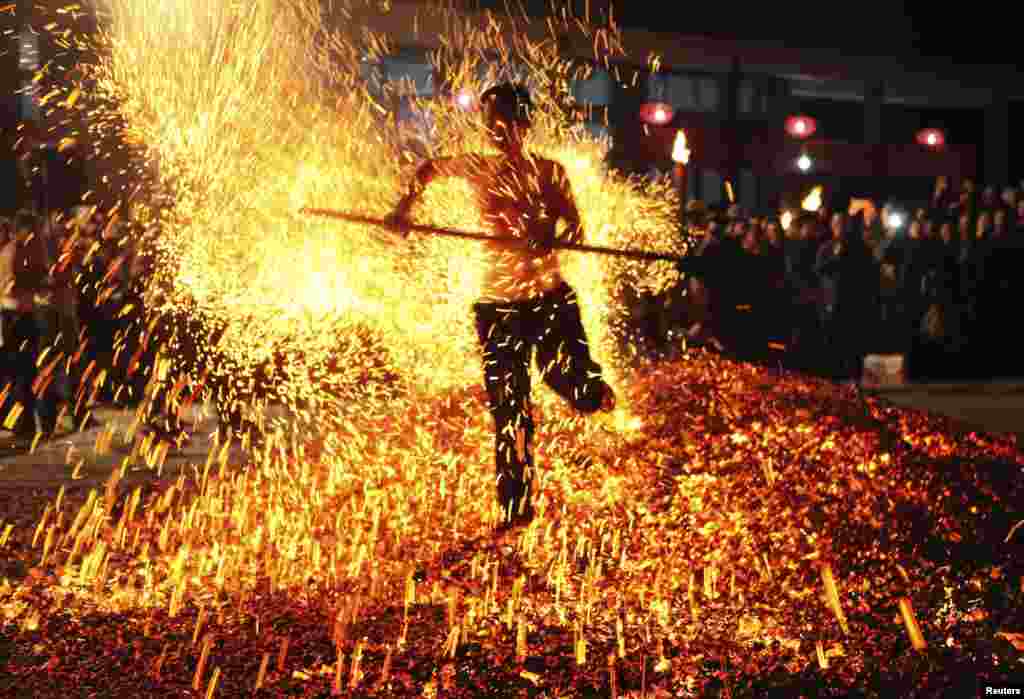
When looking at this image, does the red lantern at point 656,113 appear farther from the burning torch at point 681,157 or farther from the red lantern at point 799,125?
the burning torch at point 681,157

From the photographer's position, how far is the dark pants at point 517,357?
534 cm

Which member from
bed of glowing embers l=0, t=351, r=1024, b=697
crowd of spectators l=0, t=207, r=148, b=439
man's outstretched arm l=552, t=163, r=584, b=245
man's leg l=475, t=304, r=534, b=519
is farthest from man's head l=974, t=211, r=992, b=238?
man's leg l=475, t=304, r=534, b=519

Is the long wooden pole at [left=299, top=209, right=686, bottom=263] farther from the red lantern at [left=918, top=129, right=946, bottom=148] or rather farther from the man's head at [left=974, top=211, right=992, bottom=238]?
the red lantern at [left=918, top=129, right=946, bottom=148]

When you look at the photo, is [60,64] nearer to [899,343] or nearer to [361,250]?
[361,250]

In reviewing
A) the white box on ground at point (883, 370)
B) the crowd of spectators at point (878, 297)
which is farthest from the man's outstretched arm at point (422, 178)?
the white box on ground at point (883, 370)

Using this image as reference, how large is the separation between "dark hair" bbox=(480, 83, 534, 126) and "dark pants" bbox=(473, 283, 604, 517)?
766 millimetres

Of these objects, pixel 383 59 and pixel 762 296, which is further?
pixel 383 59

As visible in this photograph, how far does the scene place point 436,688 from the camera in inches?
147

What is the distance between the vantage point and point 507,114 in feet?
17.5

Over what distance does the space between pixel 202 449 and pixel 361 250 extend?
2473 mm

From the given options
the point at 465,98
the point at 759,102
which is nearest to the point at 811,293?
the point at 465,98

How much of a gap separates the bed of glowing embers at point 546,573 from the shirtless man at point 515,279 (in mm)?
474

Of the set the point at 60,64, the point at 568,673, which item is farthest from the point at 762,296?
the point at 568,673

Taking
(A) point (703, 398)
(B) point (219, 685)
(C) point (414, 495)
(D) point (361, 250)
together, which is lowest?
(B) point (219, 685)
